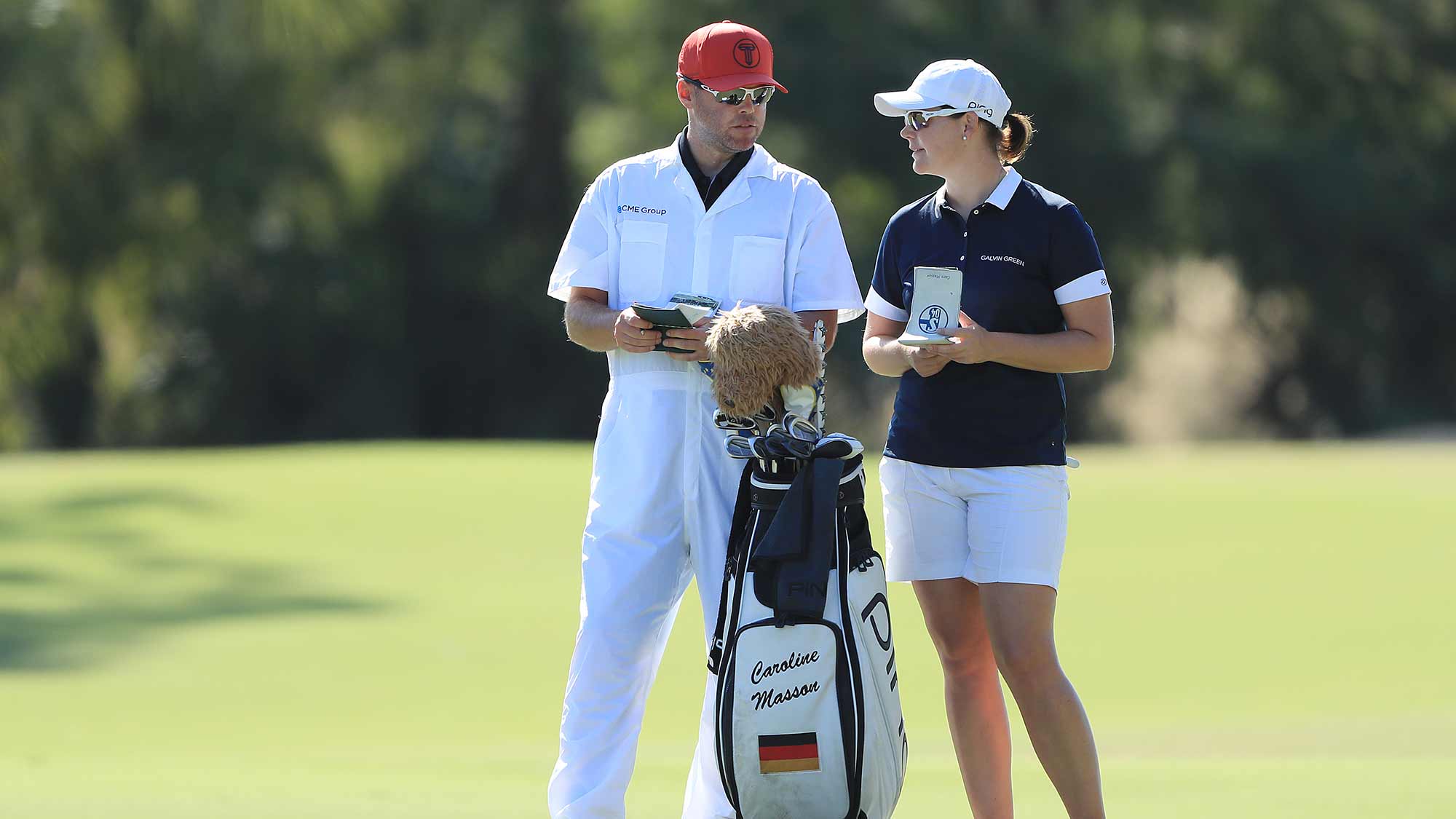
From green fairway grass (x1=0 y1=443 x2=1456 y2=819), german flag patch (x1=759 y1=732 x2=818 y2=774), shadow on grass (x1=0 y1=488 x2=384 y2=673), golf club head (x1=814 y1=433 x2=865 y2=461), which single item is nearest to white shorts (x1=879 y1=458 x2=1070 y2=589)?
golf club head (x1=814 y1=433 x2=865 y2=461)

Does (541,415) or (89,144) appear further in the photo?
A: (541,415)

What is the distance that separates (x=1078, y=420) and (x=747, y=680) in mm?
21533

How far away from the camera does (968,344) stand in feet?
12.6

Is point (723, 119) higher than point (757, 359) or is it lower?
higher

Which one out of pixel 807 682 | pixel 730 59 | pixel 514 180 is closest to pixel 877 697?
pixel 807 682

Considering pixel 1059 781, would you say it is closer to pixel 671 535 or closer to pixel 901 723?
pixel 901 723

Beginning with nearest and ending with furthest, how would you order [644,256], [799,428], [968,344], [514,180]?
[799,428], [968,344], [644,256], [514,180]

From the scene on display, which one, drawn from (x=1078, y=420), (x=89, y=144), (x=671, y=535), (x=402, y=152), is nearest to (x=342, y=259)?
(x=402, y=152)

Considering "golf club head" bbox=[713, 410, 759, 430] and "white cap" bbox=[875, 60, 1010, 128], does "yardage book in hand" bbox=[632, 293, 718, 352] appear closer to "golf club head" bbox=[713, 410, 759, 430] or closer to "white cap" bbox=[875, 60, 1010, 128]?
"golf club head" bbox=[713, 410, 759, 430]

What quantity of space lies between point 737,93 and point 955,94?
50cm

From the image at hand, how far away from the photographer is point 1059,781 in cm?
395

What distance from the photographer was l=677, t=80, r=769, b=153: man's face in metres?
4.11

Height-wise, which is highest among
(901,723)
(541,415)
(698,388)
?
(698,388)

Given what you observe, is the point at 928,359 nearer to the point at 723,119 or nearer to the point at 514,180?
the point at 723,119
